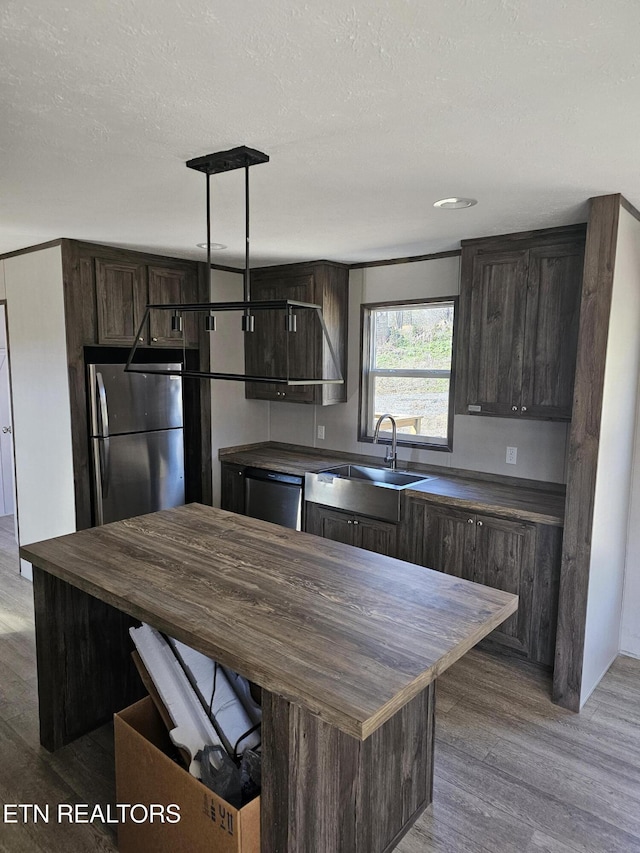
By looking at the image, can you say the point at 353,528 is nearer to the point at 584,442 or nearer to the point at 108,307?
the point at 584,442

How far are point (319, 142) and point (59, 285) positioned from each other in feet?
7.99

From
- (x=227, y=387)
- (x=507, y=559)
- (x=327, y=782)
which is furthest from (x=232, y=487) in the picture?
(x=327, y=782)

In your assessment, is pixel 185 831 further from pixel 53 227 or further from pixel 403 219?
pixel 53 227

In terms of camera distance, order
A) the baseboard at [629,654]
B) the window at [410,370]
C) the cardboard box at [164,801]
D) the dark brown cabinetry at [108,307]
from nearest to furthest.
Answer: the cardboard box at [164,801] → the baseboard at [629,654] → the dark brown cabinetry at [108,307] → the window at [410,370]

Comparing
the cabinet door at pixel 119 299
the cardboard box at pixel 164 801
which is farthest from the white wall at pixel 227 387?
the cardboard box at pixel 164 801

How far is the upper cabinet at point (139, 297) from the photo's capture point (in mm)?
3770

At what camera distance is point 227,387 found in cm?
468

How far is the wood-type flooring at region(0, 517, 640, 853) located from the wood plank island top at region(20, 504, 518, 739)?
859 millimetres

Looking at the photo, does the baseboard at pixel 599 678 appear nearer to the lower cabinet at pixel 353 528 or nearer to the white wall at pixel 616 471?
the white wall at pixel 616 471

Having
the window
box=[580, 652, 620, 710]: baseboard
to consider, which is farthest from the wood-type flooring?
the window

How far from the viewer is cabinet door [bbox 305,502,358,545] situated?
12.0ft

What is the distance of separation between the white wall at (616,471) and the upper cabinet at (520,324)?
0.27 m

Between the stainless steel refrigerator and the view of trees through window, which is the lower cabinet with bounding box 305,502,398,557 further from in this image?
the stainless steel refrigerator

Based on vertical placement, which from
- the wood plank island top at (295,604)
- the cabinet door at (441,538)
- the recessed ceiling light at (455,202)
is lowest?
the cabinet door at (441,538)
